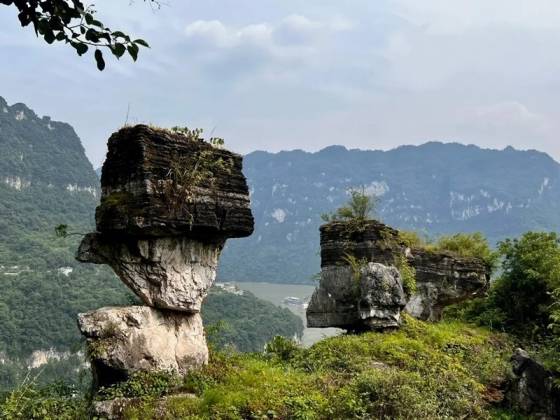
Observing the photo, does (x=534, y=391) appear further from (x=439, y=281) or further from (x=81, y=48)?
(x=81, y=48)

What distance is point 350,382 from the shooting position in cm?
825

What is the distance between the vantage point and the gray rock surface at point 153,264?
8.12 meters

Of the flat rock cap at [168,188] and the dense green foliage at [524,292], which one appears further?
the dense green foliage at [524,292]

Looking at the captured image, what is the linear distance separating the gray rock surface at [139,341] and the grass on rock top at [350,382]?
0.37 m

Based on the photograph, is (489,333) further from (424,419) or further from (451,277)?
(424,419)

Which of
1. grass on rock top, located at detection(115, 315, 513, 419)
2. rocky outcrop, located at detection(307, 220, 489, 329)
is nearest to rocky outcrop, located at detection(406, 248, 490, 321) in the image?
rocky outcrop, located at detection(307, 220, 489, 329)

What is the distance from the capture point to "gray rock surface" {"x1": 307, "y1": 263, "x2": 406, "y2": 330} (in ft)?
40.1

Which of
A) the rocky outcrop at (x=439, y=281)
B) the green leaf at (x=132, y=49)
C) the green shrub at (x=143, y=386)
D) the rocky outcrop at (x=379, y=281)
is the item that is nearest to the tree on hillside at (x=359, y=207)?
the rocky outcrop at (x=379, y=281)

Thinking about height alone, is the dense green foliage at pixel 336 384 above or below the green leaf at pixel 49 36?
below

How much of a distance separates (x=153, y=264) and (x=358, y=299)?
588 cm

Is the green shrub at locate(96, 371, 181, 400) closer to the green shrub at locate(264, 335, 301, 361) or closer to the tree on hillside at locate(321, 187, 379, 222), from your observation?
the green shrub at locate(264, 335, 301, 361)

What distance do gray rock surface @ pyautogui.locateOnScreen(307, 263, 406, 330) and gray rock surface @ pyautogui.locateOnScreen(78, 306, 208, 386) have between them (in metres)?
4.68

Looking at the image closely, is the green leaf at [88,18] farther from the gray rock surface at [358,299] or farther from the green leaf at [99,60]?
the gray rock surface at [358,299]

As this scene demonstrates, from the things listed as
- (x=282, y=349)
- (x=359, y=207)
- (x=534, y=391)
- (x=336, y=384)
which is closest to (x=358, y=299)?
(x=282, y=349)
